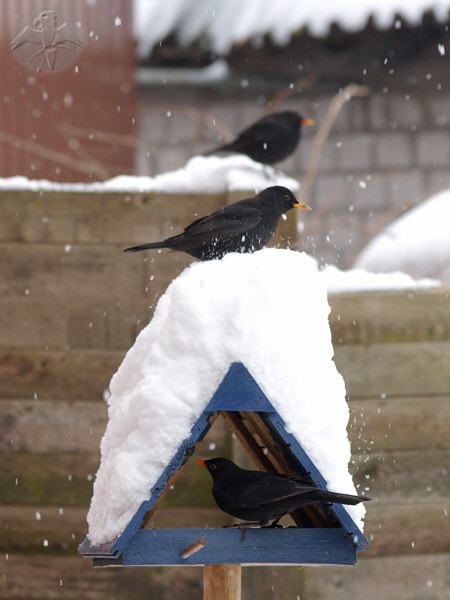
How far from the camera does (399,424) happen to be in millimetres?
2404

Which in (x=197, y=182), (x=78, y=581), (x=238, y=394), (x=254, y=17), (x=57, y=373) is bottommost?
(x=78, y=581)

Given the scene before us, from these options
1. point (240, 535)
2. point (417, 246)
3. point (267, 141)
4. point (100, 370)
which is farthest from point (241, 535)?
point (417, 246)

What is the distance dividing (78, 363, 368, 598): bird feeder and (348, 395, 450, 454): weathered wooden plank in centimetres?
95

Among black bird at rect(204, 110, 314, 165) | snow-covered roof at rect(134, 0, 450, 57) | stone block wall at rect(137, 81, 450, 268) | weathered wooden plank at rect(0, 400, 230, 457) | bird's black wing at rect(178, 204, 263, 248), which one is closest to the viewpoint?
bird's black wing at rect(178, 204, 263, 248)

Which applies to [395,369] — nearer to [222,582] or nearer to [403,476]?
[403,476]

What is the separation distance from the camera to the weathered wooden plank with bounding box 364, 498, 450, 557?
239 cm

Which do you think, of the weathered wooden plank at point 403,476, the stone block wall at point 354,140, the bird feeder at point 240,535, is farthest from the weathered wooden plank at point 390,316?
the stone block wall at point 354,140

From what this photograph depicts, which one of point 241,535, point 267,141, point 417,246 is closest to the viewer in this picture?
point 241,535

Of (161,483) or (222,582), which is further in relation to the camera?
(222,582)

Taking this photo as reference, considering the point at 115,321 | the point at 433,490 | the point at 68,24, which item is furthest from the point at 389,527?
the point at 68,24

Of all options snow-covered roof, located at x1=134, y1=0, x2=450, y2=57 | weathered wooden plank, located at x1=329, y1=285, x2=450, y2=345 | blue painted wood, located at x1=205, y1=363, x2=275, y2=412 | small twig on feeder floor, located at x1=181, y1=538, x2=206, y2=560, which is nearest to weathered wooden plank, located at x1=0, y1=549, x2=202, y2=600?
weathered wooden plank, located at x1=329, y1=285, x2=450, y2=345

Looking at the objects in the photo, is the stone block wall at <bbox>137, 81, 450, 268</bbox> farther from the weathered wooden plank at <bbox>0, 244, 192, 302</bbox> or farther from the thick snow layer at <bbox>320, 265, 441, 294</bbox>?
the weathered wooden plank at <bbox>0, 244, 192, 302</bbox>

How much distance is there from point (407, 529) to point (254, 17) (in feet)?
9.52

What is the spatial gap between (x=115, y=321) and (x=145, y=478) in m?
1.10
